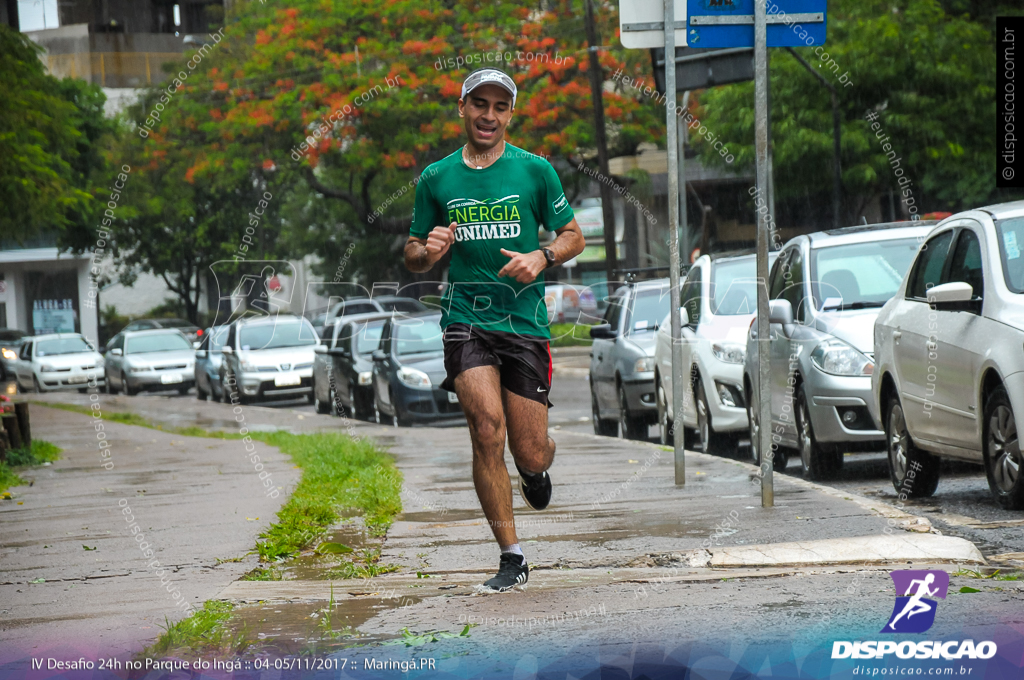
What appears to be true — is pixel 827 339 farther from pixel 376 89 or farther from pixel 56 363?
pixel 56 363

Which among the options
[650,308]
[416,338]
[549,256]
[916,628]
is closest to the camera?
[916,628]

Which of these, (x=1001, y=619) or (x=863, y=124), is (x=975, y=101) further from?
(x=1001, y=619)

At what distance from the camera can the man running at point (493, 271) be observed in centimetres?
522

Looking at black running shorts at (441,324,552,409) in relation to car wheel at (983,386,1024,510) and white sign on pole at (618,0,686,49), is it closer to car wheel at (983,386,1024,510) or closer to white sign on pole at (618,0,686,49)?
car wheel at (983,386,1024,510)

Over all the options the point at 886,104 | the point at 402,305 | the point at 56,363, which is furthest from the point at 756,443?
the point at 56,363

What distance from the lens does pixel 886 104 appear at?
26.6 meters

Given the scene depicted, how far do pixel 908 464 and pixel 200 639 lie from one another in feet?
16.8

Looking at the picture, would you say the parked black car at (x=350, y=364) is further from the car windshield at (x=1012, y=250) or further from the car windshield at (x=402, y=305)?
the car windshield at (x=1012, y=250)

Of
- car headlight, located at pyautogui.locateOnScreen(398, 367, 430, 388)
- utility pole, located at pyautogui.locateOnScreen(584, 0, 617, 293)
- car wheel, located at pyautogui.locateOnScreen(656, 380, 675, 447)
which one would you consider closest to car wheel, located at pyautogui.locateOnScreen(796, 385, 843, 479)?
car wheel, located at pyautogui.locateOnScreen(656, 380, 675, 447)

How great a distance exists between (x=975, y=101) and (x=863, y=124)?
7.04 ft

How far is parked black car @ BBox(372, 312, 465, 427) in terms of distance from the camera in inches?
680

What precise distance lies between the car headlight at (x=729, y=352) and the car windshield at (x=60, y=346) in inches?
1021

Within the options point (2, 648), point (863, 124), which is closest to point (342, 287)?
point (863, 124)

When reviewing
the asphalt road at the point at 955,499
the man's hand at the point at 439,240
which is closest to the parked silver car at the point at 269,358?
the asphalt road at the point at 955,499
